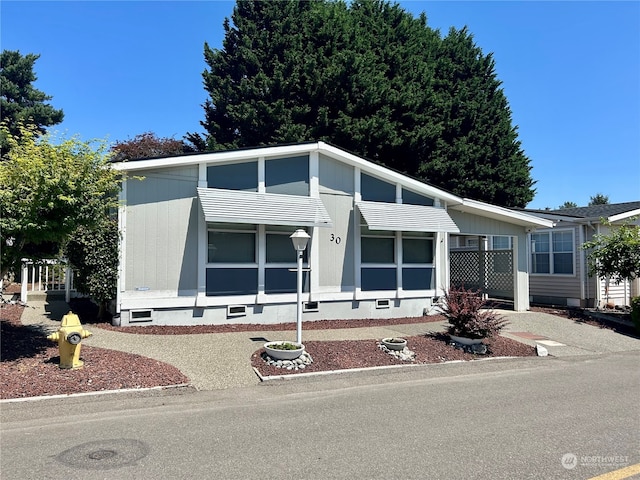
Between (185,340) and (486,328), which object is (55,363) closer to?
(185,340)

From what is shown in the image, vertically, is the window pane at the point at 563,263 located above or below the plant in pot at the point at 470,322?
above

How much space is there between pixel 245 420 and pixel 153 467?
1472 millimetres

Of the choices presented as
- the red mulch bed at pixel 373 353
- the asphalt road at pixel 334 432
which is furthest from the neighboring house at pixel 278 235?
the asphalt road at pixel 334 432

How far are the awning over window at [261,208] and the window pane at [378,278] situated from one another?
6.37 ft

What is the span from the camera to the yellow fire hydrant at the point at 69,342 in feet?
21.9

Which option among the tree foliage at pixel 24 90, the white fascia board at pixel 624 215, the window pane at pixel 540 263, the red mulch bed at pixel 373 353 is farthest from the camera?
the tree foliage at pixel 24 90

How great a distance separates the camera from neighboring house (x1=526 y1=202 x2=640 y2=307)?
16500mm

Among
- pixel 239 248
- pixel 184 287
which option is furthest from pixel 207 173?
pixel 184 287

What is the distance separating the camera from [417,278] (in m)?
13.6

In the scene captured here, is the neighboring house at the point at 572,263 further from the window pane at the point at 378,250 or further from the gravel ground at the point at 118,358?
the gravel ground at the point at 118,358

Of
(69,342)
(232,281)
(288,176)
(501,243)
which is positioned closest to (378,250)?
(288,176)

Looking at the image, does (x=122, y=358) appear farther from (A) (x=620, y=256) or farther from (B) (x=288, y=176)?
(A) (x=620, y=256)

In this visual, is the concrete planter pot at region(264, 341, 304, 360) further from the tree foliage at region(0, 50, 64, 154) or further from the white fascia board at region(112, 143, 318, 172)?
the tree foliage at region(0, 50, 64, 154)

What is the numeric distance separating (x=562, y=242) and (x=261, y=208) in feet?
40.5
